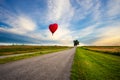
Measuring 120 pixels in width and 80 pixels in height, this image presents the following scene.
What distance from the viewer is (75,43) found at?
603ft

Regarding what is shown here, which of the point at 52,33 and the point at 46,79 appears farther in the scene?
the point at 52,33

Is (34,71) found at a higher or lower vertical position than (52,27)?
lower

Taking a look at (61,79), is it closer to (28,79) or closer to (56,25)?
(28,79)

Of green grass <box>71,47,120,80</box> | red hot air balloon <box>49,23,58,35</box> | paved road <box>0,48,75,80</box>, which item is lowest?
green grass <box>71,47,120,80</box>

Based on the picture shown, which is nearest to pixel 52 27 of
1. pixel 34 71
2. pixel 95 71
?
pixel 95 71

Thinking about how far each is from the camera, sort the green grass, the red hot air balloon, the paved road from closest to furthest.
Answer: the paved road < the green grass < the red hot air balloon

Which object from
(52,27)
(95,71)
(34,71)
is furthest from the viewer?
(52,27)

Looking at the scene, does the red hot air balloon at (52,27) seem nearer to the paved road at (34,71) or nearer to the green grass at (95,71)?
the green grass at (95,71)

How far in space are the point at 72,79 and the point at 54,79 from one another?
1158mm

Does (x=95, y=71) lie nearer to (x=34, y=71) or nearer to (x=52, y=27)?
(x=34, y=71)

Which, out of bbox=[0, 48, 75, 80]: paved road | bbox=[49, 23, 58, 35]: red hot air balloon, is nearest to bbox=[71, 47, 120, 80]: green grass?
bbox=[0, 48, 75, 80]: paved road

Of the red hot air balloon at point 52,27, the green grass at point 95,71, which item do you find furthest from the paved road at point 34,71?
the red hot air balloon at point 52,27

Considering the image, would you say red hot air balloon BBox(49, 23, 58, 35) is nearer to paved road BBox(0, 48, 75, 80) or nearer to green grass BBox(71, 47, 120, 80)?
green grass BBox(71, 47, 120, 80)

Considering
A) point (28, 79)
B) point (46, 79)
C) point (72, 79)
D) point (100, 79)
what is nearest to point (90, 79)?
point (100, 79)
